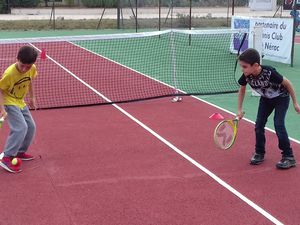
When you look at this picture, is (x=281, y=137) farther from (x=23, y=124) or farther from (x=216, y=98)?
(x=216, y=98)

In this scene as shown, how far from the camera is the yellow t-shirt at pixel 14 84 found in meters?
5.87

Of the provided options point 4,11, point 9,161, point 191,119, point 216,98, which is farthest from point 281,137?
point 4,11

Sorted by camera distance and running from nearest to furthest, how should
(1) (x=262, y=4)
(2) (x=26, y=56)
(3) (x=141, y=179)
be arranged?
1. (2) (x=26, y=56)
2. (3) (x=141, y=179)
3. (1) (x=262, y=4)

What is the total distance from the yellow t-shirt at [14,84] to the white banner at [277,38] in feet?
34.6

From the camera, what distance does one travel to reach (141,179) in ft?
18.9

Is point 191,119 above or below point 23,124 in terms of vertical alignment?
below

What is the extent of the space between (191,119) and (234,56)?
8.78 m

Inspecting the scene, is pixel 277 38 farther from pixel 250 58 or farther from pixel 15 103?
pixel 15 103

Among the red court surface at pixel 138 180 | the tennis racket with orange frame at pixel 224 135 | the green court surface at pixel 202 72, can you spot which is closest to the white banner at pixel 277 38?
the green court surface at pixel 202 72

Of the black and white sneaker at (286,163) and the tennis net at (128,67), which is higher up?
the black and white sneaker at (286,163)

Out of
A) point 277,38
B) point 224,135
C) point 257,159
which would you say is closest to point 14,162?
point 224,135

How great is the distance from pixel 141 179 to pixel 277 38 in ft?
35.9

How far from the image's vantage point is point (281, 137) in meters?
6.07

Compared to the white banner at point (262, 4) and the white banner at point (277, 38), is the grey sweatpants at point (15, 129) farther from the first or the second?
the white banner at point (262, 4)
